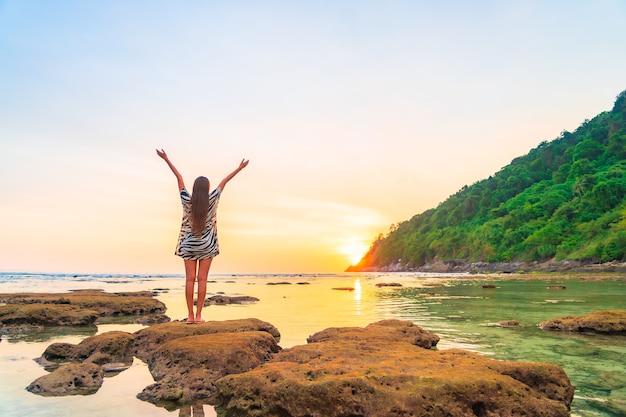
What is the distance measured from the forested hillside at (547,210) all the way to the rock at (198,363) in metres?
76.6

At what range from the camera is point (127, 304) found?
1544cm

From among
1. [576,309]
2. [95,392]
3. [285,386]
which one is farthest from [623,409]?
[576,309]

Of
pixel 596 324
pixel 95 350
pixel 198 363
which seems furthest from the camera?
pixel 596 324

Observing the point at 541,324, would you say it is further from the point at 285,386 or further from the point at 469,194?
the point at 469,194

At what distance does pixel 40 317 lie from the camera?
11688 millimetres

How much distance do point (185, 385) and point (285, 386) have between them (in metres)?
1.60

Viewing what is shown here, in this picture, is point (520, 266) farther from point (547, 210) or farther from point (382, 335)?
point (382, 335)

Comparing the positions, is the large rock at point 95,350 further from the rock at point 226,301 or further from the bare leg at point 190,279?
the rock at point 226,301

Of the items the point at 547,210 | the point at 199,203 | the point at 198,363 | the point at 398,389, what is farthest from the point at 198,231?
the point at 547,210

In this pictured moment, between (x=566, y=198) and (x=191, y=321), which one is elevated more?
(x=566, y=198)

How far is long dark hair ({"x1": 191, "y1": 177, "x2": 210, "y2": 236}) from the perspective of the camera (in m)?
8.16

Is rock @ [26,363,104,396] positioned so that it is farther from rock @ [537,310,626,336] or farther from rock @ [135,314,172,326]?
rock @ [537,310,626,336]

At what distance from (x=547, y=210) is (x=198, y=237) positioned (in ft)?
371

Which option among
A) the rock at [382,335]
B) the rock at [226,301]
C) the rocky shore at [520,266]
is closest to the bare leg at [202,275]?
the rock at [382,335]
